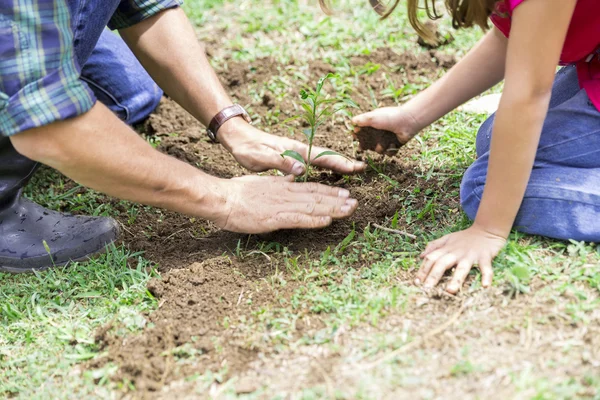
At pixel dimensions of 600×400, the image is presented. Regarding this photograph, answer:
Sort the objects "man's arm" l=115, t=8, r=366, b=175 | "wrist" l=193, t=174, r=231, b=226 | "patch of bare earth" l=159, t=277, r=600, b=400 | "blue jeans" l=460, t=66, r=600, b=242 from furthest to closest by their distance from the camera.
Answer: "man's arm" l=115, t=8, r=366, b=175, "wrist" l=193, t=174, r=231, b=226, "blue jeans" l=460, t=66, r=600, b=242, "patch of bare earth" l=159, t=277, r=600, b=400

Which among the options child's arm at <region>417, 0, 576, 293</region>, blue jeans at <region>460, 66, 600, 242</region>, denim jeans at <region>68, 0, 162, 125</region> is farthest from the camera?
denim jeans at <region>68, 0, 162, 125</region>

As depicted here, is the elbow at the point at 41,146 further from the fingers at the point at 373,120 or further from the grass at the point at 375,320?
the fingers at the point at 373,120

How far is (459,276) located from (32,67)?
4.66ft

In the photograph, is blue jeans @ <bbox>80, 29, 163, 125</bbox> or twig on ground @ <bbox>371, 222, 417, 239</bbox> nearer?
twig on ground @ <bbox>371, 222, 417, 239</bbox>

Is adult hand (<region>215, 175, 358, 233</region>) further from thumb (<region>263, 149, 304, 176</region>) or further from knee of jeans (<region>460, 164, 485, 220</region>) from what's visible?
knee of jeans (<region>460, 164, 485, 220</region>)

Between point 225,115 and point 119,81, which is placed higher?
point 225,115

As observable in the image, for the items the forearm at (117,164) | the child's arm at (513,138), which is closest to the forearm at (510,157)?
the child's arm at (513,138)

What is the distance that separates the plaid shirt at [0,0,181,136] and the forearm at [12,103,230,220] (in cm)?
6

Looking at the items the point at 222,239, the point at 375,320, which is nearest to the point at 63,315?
the point at 222,239

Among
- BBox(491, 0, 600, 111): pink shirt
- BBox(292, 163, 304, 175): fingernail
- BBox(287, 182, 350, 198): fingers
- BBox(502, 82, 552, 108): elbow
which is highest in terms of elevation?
BBox(491, 0, 600, 111): pink shirt

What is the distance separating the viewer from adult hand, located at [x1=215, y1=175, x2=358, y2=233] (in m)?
2.32

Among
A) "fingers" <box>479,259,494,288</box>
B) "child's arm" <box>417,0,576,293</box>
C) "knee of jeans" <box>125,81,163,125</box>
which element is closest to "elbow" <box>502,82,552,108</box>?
"child's arm" <box>417,0,576,293</box>

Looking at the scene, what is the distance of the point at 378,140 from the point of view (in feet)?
9.29

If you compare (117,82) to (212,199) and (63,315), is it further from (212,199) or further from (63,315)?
(63,315)
